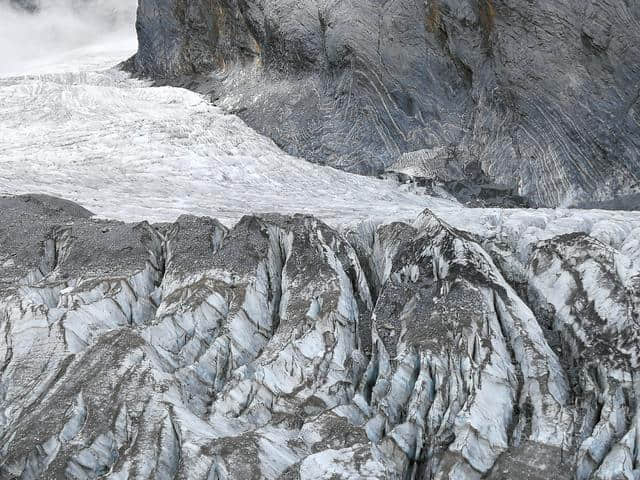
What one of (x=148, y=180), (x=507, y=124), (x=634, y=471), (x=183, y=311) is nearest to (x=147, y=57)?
(x=148, y=180)

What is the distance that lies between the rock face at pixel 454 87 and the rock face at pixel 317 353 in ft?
24.4

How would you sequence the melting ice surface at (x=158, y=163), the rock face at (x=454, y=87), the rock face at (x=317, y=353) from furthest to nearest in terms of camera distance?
1. the rock face at (x=454, y=87)
2. the melting ice surface at (x=158, y=163)
3. the rock face at (x=317, y=353)

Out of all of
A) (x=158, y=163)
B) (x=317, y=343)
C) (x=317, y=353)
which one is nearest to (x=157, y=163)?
(x=158, y=163)

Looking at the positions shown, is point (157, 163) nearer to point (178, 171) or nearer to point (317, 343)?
point (178, 171)

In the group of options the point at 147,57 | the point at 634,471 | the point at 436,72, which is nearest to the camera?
the point at 634,471

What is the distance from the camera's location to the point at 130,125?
2566 cm

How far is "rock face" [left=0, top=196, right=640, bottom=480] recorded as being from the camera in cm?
1159

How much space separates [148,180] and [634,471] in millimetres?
15299

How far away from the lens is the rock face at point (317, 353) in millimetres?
11594

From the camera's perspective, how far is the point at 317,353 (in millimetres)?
13539

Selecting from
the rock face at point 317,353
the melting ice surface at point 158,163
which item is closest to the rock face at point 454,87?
the melting ice surface at point 158,163

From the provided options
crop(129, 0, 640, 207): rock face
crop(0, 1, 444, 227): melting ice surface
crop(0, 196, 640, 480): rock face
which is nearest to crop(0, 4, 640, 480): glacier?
crop(0, 196, 640, 480): rock face

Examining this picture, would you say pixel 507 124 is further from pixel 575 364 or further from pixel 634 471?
pixel 634 471

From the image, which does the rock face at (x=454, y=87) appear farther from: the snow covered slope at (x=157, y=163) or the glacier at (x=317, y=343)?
the glacier at (x=317, y=343)
